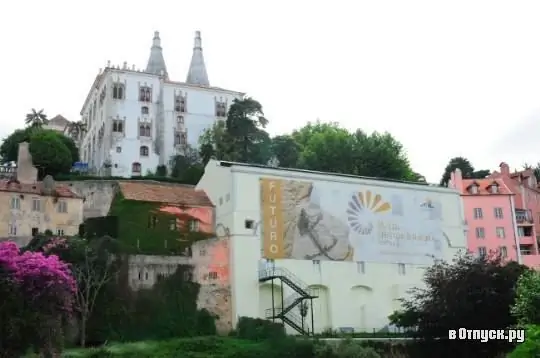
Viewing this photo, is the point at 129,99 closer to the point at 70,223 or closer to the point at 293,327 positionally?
the point at 70,223

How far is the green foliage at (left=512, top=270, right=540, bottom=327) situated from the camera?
2738 centimetres

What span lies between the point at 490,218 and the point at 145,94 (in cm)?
4364

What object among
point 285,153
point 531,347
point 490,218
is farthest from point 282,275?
point 285,153

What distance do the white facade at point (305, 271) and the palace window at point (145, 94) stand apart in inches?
1282

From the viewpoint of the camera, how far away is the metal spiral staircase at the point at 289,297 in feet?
141

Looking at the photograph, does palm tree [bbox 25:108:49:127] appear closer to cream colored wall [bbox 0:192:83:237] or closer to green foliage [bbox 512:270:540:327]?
cream colored wall [bbox 0:192:83:237]

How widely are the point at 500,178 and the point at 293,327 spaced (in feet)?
124

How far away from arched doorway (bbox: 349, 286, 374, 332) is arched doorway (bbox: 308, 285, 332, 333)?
1.96m

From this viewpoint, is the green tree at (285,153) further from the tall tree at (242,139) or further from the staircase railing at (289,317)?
the staircase railing at (289,317)

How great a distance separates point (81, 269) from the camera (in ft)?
130

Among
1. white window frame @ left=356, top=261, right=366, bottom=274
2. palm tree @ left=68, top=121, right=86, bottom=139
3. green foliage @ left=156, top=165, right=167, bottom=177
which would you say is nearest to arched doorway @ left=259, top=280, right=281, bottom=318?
white window frame @ left=356, top=261, right=366, bottom=274

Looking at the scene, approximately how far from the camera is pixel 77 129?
9244 cm

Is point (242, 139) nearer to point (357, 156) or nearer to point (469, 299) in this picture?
point (357, 156)

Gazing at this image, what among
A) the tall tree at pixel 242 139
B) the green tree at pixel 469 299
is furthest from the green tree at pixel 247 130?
the green tree at pixel 469 299
